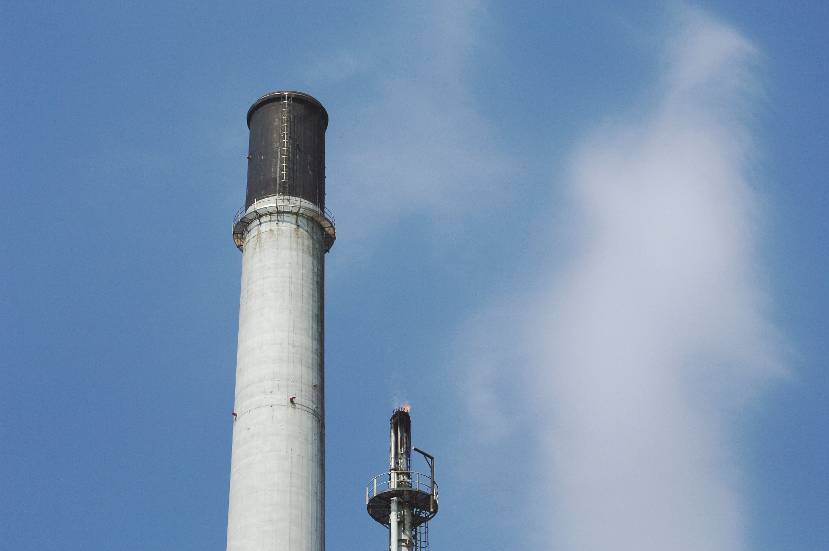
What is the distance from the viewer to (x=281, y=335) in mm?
79500

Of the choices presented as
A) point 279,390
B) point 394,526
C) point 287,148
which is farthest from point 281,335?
point 394,526

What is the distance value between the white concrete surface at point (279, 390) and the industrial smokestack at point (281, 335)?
2.2 inches

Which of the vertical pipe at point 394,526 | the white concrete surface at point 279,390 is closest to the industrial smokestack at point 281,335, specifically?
the white concrete surface at point 279,390

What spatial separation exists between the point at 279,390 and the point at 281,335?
3.48 metres

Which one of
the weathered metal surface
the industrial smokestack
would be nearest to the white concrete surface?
the industrial smokestack

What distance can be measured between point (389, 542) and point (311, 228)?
19.1 m

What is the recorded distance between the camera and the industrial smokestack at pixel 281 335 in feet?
245

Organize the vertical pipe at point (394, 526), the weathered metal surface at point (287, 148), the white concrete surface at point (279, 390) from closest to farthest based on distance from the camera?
the white concrete surface at point (279, 390) < the vertical pipe at point (394, 526) < the weathered metal surface at point (287, 148)

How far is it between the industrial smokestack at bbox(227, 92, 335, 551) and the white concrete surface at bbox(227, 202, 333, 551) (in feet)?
0.18

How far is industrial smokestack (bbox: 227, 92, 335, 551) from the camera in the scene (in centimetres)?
7469

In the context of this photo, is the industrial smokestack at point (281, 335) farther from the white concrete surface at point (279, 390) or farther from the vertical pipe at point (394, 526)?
the vertical pipe at point (394, 526)

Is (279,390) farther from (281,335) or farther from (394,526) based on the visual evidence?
(394,526)

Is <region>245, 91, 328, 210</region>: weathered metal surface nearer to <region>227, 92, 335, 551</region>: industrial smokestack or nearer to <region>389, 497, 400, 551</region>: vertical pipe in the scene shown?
<region>227, 92, 335, 551</region>: industrial smokestack

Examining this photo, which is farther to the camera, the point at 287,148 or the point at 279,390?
the point at 287,148
